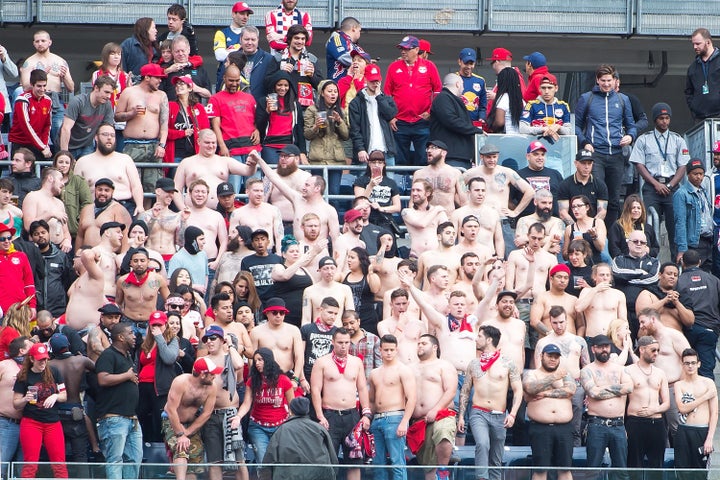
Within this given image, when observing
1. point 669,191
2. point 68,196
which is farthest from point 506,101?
point 68,196

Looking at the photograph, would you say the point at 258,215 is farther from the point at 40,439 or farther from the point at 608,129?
the point at 608,129

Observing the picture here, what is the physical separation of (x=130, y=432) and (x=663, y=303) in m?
6.16

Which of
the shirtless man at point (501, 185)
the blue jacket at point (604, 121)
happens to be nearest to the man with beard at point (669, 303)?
the shirtless man at point (501, 185)

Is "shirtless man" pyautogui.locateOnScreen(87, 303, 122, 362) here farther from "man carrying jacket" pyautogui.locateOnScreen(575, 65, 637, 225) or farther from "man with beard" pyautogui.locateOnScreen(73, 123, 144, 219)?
"man carrying jacket" pyautogui.locateOnScreen(575, 65, 637, 225)

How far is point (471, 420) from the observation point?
15578mm

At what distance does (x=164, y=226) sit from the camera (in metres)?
17.8

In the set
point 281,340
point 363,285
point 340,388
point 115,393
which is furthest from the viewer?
point 363,285

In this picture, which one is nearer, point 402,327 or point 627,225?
point 402,327

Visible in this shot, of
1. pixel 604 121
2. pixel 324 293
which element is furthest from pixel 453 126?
pixel 324 293

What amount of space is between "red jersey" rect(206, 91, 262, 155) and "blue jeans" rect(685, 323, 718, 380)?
587cm

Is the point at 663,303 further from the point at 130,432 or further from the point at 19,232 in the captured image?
the point at 19,232

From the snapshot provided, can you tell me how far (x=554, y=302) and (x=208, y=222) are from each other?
13.2 feet

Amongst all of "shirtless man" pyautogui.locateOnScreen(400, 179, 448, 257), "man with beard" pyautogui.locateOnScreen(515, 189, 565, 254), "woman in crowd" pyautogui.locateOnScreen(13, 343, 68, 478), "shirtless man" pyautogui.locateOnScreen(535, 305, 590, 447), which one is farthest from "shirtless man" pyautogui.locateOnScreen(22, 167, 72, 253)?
"shirtless man" pyautogui.locateOnScreen(535, 305, 590, 447)

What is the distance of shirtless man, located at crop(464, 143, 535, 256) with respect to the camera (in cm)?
1884
